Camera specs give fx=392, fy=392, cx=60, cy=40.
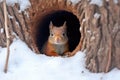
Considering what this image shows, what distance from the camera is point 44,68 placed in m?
3.40

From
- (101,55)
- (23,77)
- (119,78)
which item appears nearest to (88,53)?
(101,55)

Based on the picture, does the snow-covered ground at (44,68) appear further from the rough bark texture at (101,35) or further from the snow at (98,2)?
the snow at (98,2)

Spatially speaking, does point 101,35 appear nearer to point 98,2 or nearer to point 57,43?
point 98,2

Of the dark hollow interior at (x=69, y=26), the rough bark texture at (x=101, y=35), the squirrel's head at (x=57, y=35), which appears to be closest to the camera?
the rough bark texture at (x=101, y=35)

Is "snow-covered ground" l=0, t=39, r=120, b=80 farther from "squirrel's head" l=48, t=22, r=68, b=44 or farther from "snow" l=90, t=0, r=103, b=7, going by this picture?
"squirrel's head" l=48, t=22, r=68, b=44

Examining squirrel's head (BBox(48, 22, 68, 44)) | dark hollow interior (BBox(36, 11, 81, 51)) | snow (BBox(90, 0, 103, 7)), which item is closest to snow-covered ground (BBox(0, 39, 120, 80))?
snow (BBox(90, 0, 103, 7))

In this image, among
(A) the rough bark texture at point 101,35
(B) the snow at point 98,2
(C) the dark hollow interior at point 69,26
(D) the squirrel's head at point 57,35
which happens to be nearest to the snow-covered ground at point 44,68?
(A) the rough bark texture at point 101,35

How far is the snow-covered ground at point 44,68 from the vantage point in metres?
3.31

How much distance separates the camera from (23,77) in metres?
3.35

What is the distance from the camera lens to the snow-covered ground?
130 inches

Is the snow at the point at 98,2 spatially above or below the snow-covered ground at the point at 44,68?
above

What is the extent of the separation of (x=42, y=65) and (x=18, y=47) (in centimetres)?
31

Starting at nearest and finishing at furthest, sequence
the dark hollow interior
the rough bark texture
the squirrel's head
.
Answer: the rough bark texture < the squirrel's head < the dark hollow interior

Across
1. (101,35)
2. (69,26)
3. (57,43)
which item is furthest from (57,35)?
(101,35)
